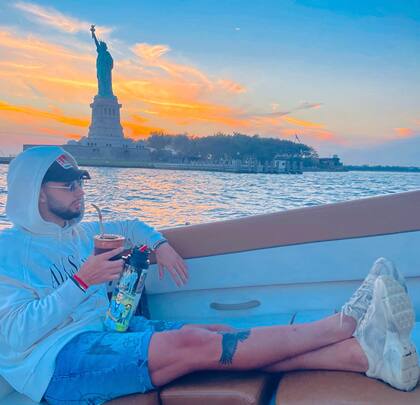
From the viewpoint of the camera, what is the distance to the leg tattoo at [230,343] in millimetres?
1445

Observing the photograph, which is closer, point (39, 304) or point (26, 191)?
point (39, 304)

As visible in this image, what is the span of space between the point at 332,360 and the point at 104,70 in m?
42.8

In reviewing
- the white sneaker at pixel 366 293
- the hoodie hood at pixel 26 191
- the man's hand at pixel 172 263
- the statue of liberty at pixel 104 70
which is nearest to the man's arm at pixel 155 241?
the man's hand at pixel 172 263

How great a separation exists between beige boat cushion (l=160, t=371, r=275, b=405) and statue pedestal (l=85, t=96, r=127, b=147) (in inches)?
1437

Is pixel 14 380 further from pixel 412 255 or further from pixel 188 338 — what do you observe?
pixel 412 255

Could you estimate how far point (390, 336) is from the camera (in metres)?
1.37

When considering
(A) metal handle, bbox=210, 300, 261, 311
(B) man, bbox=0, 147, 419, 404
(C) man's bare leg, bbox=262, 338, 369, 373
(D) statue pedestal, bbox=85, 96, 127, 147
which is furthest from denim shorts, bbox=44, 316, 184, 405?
(D) statue pedestal, bbox=85, 96, 127, 147

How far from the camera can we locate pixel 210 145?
88.4 feet

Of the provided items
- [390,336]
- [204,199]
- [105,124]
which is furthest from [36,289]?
[105,124]

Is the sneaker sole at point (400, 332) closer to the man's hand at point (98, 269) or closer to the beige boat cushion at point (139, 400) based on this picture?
the beige boat cushion at point (139, 400)

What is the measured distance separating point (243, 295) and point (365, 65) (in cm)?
726

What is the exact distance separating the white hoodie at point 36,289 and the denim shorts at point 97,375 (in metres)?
0.03

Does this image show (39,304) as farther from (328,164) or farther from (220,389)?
(328,164)

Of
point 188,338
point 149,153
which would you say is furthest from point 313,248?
point 149,153
